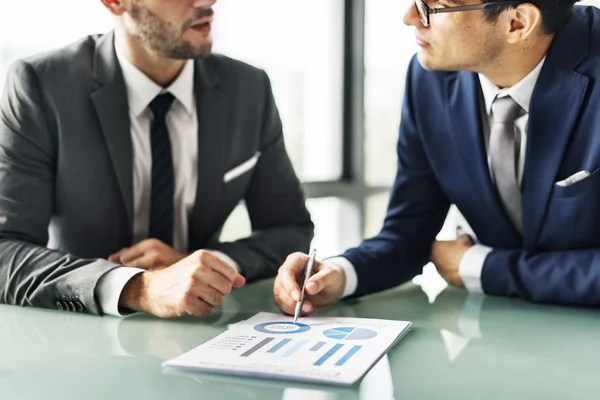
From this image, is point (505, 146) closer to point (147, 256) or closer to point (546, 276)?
point (546, 276)

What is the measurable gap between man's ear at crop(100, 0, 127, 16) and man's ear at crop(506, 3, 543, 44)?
1.05 meters

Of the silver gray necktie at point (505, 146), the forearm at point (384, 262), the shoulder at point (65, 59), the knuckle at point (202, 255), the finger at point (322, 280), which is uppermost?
the shoulder at point (65, 59)

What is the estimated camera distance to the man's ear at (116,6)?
7.30 feet

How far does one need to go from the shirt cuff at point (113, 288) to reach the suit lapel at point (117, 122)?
0.42 m

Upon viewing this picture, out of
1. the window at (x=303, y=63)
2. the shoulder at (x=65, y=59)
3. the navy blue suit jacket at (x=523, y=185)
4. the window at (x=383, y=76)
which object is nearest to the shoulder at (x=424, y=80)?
the navy blue suit jacket at (x=523, y=185)

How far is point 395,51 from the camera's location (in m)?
5.20

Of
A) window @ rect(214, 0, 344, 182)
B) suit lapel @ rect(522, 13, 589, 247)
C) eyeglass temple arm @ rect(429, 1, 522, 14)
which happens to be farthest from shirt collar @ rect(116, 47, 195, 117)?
window @ rect(214, 0, 344, 182)

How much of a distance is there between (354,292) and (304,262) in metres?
0.16

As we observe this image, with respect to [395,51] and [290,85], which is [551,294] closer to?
[290,85]

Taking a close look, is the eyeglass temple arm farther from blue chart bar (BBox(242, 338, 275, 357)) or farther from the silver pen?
blue chart bar (BBox(242, 338, 275, 357))

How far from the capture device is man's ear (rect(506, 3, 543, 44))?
1929 millimetres

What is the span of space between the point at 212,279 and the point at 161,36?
0.84m

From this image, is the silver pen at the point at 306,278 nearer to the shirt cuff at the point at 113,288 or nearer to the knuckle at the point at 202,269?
the knuckle at the point at 202,269

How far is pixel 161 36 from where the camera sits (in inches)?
85.3
